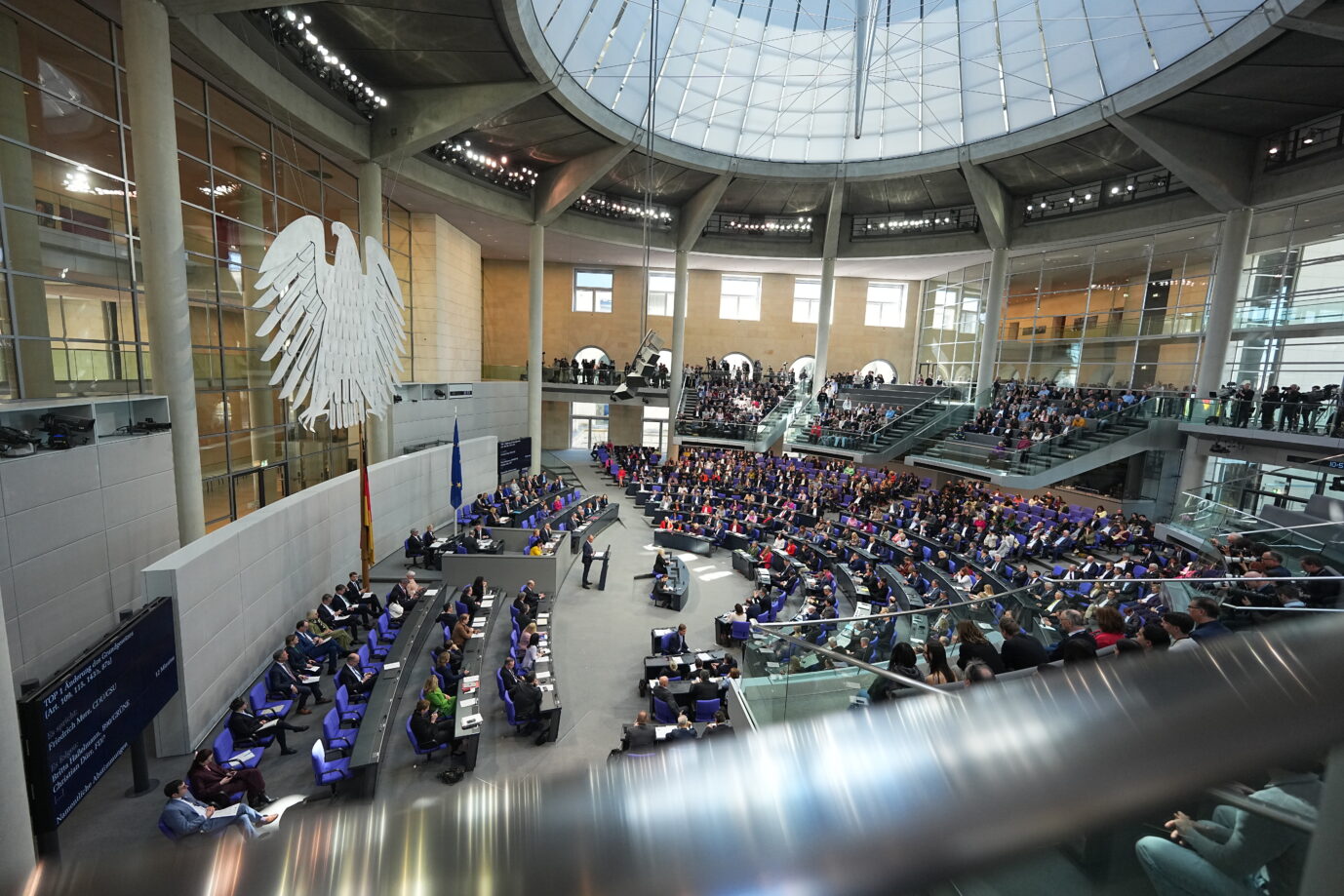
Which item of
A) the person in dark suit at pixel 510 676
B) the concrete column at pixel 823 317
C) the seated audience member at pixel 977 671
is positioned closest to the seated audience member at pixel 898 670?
the seated audience member at pixel 977 671

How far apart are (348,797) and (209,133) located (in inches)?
495

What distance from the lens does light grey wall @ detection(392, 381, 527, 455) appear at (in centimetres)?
1809

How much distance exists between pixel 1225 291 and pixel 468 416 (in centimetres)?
2366

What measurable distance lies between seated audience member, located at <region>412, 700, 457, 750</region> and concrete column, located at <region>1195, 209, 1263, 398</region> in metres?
21.3

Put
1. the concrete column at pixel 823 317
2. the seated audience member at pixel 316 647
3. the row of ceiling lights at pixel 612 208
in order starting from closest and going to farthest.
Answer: the seated audience member at pixel 316 647 < the row of ceiling lights at pixel 612 208 < the concrete column at pixel 823 317

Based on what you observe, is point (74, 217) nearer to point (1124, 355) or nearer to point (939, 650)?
point (939, 650)

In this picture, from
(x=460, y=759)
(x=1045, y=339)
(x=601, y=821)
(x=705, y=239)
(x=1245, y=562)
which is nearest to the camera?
(x=601, y=821)

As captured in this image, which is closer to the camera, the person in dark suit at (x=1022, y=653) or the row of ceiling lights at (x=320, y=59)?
the person in dark suit at (x=1022, y=653)

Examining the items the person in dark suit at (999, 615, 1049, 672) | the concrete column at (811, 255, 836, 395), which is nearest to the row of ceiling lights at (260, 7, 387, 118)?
the person in dark suit at (999, 615, 1049, 672)

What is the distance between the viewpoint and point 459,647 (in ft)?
31.9

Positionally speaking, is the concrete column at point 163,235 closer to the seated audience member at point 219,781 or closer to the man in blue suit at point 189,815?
the seated audience member at point 219,781

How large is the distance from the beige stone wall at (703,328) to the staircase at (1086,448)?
16475 mm

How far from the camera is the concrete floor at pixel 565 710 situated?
22.1 ft

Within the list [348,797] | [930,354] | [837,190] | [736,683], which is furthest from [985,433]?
[348,797]
